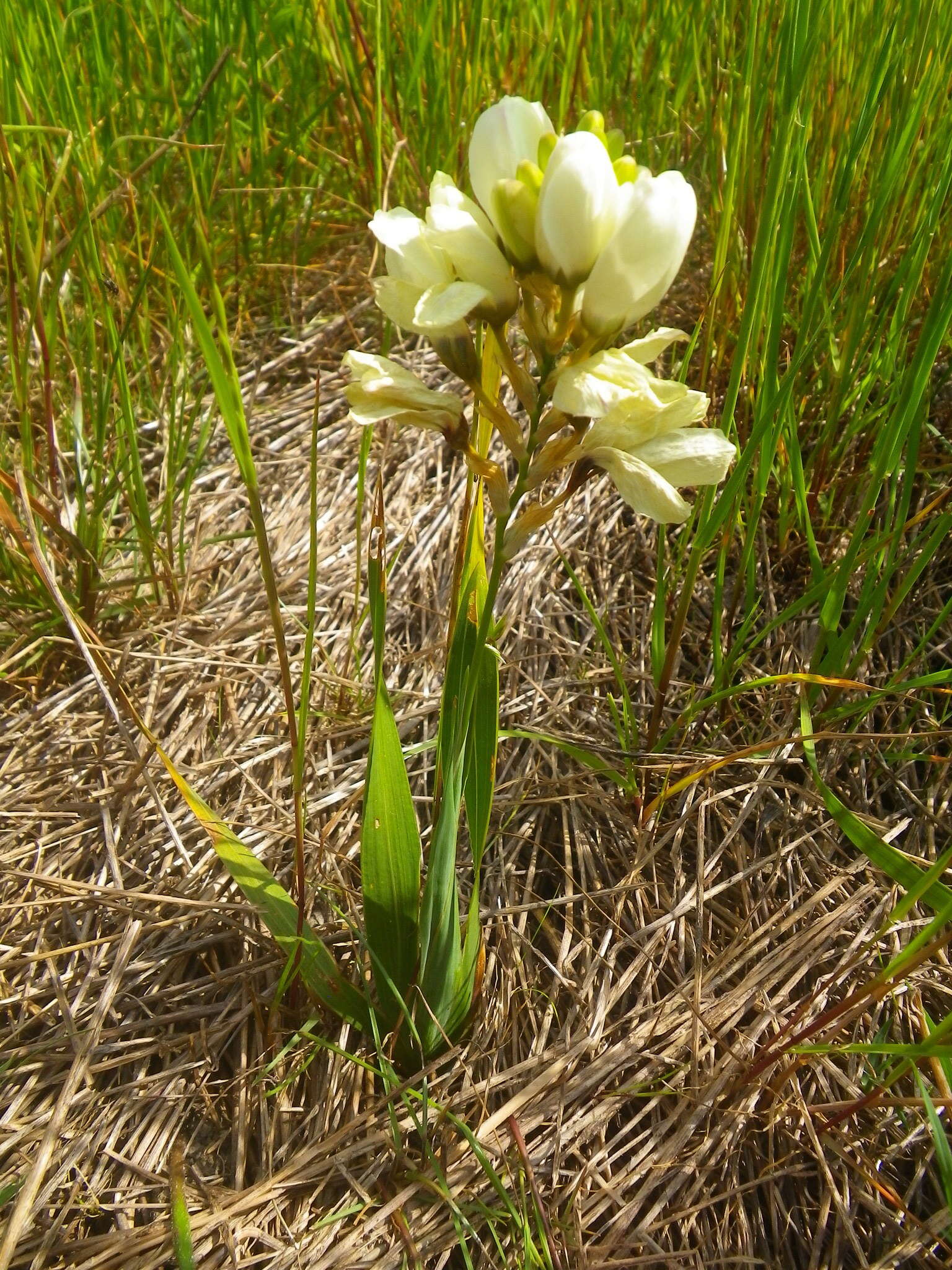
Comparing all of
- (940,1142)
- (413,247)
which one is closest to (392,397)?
(413,247)

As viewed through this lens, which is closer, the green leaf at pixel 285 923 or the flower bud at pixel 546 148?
the flower bud at pixel 546 148

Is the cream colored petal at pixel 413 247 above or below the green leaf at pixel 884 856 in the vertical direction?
above

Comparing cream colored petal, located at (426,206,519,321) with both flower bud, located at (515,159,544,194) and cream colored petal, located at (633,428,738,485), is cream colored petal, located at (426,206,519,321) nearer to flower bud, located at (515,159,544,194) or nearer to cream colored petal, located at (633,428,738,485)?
flower bud, located at (515,159,544,194)

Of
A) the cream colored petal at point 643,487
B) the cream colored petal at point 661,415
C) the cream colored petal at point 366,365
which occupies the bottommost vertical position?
the cream colored petal at point 643,487

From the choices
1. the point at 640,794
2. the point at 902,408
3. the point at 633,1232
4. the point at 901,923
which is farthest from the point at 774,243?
the point at 633,1232

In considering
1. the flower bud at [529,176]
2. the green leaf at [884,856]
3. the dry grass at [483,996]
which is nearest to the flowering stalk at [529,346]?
the flower bud at [529,176]

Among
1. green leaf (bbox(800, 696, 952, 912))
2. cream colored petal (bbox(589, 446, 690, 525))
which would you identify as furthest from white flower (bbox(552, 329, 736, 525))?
green leaf (bbox(800, 696, 952, 912))

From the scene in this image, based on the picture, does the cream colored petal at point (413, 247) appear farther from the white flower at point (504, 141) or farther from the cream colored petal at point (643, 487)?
the cream colored petal at point (643, 487)
